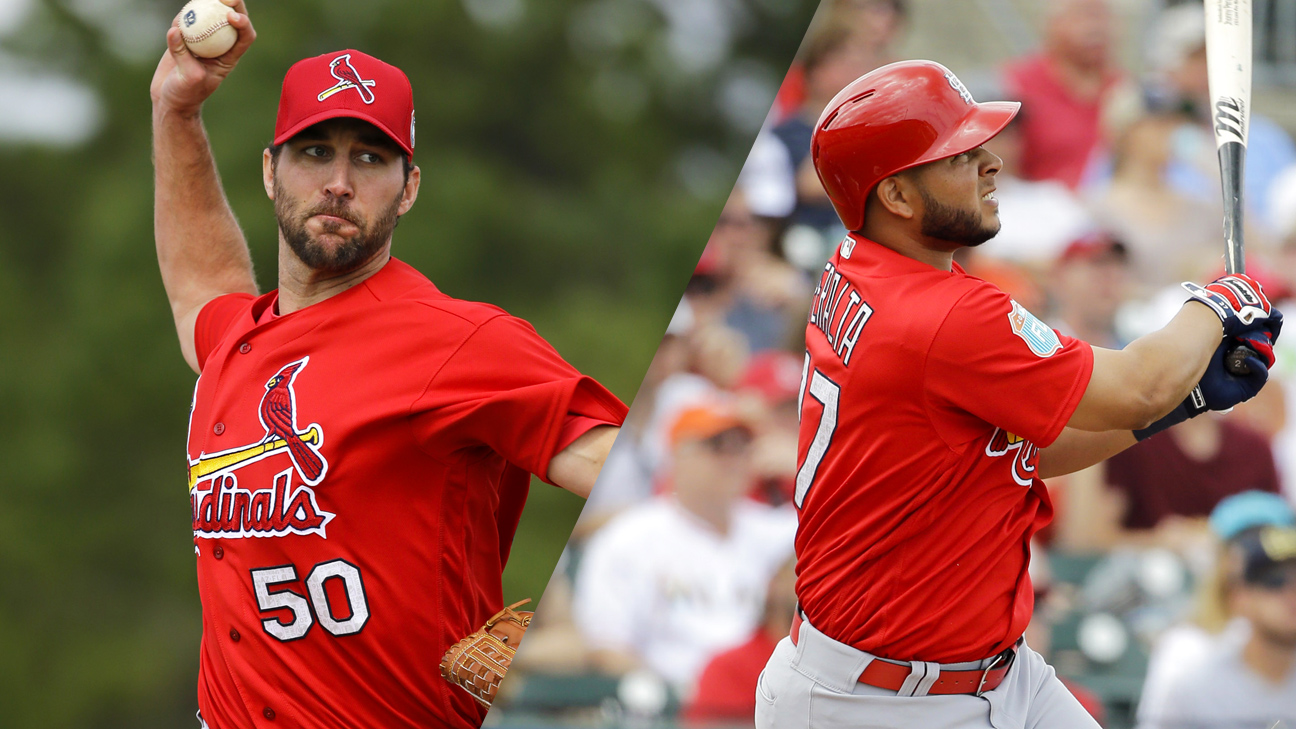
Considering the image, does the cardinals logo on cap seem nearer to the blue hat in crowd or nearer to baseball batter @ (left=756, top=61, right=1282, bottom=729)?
baseball batter @ (left=756, top=61, right=1282, bottom=729)

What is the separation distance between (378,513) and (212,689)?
560 millimetres

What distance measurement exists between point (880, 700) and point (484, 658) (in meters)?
0.74

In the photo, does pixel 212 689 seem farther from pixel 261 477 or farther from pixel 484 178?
pixel 484 178

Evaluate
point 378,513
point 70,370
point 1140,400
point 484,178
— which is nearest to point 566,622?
point 378,513

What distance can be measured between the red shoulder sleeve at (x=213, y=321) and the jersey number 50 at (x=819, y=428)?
4.54ft

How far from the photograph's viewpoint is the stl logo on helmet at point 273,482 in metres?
2.51

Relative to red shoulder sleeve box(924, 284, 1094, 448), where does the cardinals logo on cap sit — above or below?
above

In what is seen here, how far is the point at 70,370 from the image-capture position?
48.1 feet

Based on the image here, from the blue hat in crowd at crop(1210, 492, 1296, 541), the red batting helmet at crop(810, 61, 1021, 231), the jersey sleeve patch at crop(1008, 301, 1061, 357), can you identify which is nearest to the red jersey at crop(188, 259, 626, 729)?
the red batting helmet at crop(810, 61, 1021, 231)

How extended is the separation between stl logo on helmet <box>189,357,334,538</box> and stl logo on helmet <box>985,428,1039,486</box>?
125 centimetres

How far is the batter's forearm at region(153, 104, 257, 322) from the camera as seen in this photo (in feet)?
10.7

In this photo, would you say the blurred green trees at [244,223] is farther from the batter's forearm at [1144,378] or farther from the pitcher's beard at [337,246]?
the batter's forearm at [1144,378]

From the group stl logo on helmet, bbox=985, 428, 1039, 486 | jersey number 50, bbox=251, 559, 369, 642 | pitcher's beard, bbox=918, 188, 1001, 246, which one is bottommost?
jersey number 50, bbox=251, 559, 369, 642

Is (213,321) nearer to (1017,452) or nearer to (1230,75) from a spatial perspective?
(1017,452)
